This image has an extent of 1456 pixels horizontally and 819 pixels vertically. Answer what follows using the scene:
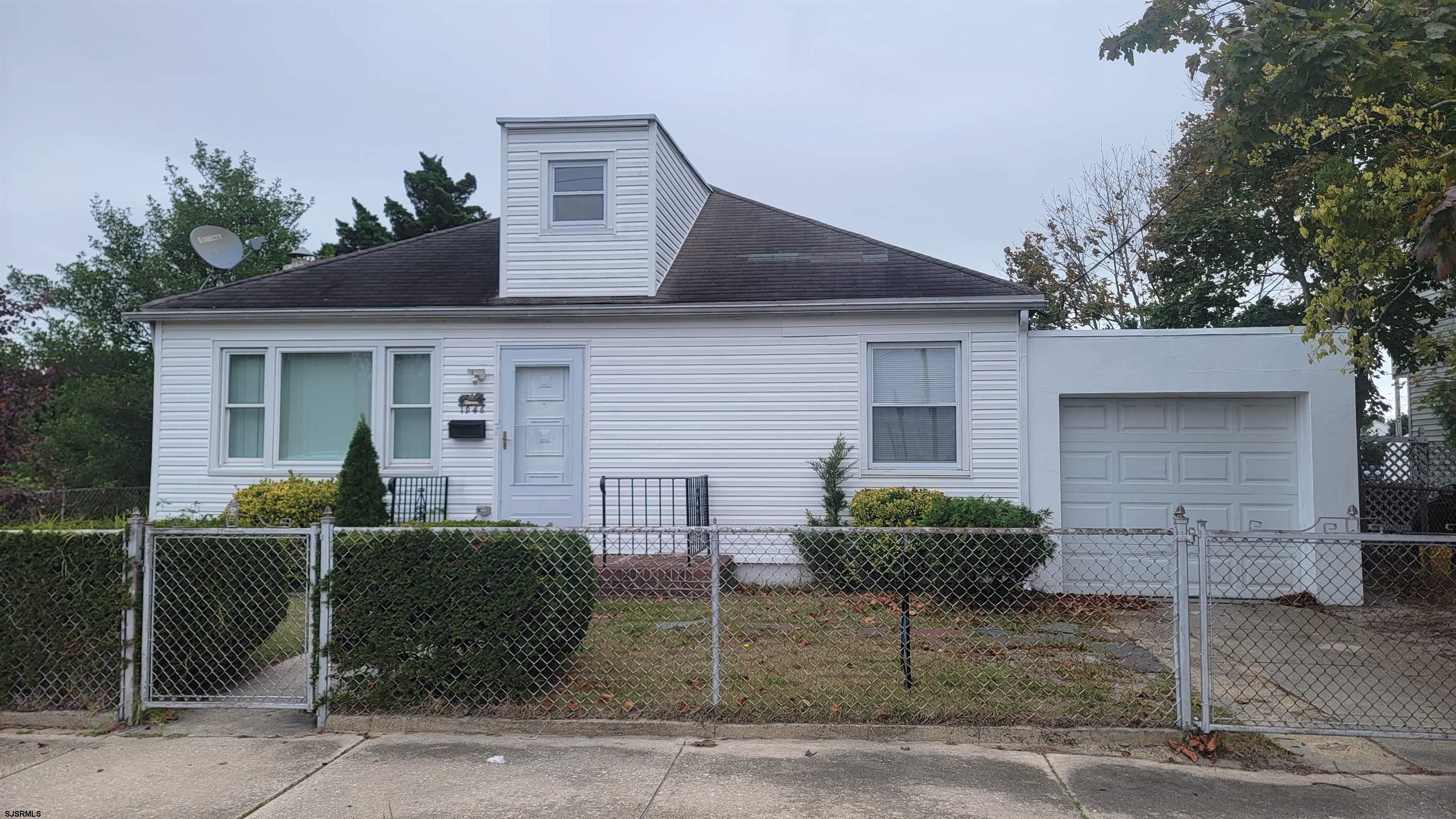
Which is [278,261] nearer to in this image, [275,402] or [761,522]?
[275,402]

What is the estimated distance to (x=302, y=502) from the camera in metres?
10.3

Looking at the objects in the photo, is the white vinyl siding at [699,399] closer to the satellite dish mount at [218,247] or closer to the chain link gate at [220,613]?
the satellite dish mount at [218,247]

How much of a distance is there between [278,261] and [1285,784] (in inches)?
1196

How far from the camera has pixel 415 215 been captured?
3114 centimetres

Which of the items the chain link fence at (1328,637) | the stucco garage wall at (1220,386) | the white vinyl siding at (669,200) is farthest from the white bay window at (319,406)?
the chain link fence at (1328,637)

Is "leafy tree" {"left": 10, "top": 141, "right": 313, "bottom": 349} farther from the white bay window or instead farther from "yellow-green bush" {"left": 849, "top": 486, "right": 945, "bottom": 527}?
"yellow-green bush" {"left": 849, "top": 486, "right": 945, "bottom": 527}

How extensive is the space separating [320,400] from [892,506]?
7039 millimetres

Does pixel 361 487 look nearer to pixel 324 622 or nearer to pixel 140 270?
pixel 324 622

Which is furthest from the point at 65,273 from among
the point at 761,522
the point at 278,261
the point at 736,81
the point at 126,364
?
the point at 761,522

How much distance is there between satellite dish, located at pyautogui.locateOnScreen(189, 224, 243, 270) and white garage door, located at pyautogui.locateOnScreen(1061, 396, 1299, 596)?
11.4 metres

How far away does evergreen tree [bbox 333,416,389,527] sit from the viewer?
31.5ft

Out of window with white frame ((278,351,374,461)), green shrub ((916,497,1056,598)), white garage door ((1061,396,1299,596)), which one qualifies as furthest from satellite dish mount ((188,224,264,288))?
white garage door ((1061,396,1299,596))

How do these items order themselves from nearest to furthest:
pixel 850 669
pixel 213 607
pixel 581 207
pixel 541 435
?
pixel 213 607 → pixel 850 669 → pixel 541 435 → pixel 581 207

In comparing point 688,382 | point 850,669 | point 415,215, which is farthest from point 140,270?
point 850,669
